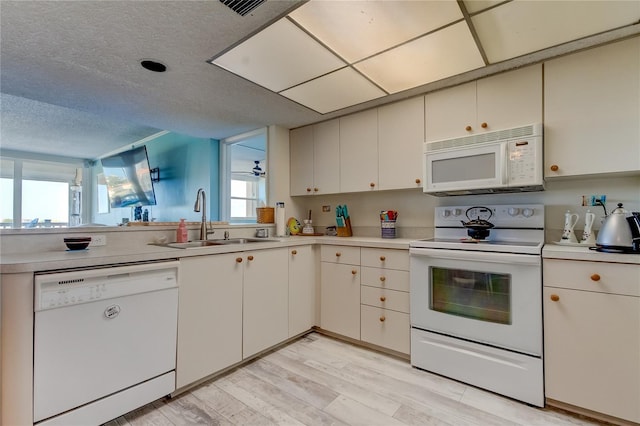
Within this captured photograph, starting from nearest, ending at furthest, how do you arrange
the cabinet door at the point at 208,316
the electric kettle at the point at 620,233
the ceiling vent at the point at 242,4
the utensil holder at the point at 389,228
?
the ceiling vent at the point at 242,4
the electric kettle at the point at 620,233
the cabinet door at the point at 208,316
the utensil holder at the point at 389,228

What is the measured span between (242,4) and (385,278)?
6.73 feet

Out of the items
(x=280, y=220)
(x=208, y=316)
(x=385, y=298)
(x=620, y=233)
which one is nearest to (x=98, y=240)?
(x=208, y=316)

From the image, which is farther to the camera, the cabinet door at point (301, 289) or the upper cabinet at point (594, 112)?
the cabinet door at point (301, 289)

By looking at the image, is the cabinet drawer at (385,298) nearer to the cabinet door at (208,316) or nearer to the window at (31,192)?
the cabinet door at (208,316)

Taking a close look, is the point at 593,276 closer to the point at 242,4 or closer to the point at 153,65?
the point at 242,4

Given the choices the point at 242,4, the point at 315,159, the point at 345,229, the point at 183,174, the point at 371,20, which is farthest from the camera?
the point at 183,174

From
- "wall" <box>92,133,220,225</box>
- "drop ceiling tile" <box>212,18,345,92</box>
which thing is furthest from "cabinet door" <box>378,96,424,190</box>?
"wall" <box>92,133,220,225</box>

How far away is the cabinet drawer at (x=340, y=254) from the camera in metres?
2.54

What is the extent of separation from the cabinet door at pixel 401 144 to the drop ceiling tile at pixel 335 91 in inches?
10.1

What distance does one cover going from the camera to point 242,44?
1724 mm

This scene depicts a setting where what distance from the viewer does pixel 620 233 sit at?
1.59 meters

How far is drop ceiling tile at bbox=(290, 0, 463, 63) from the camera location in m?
1.41

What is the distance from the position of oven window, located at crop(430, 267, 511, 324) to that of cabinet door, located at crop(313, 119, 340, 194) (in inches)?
53.7

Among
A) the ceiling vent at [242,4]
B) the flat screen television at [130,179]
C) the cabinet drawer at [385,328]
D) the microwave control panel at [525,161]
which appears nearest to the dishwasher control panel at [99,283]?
the ceiling vent at [242,4]
